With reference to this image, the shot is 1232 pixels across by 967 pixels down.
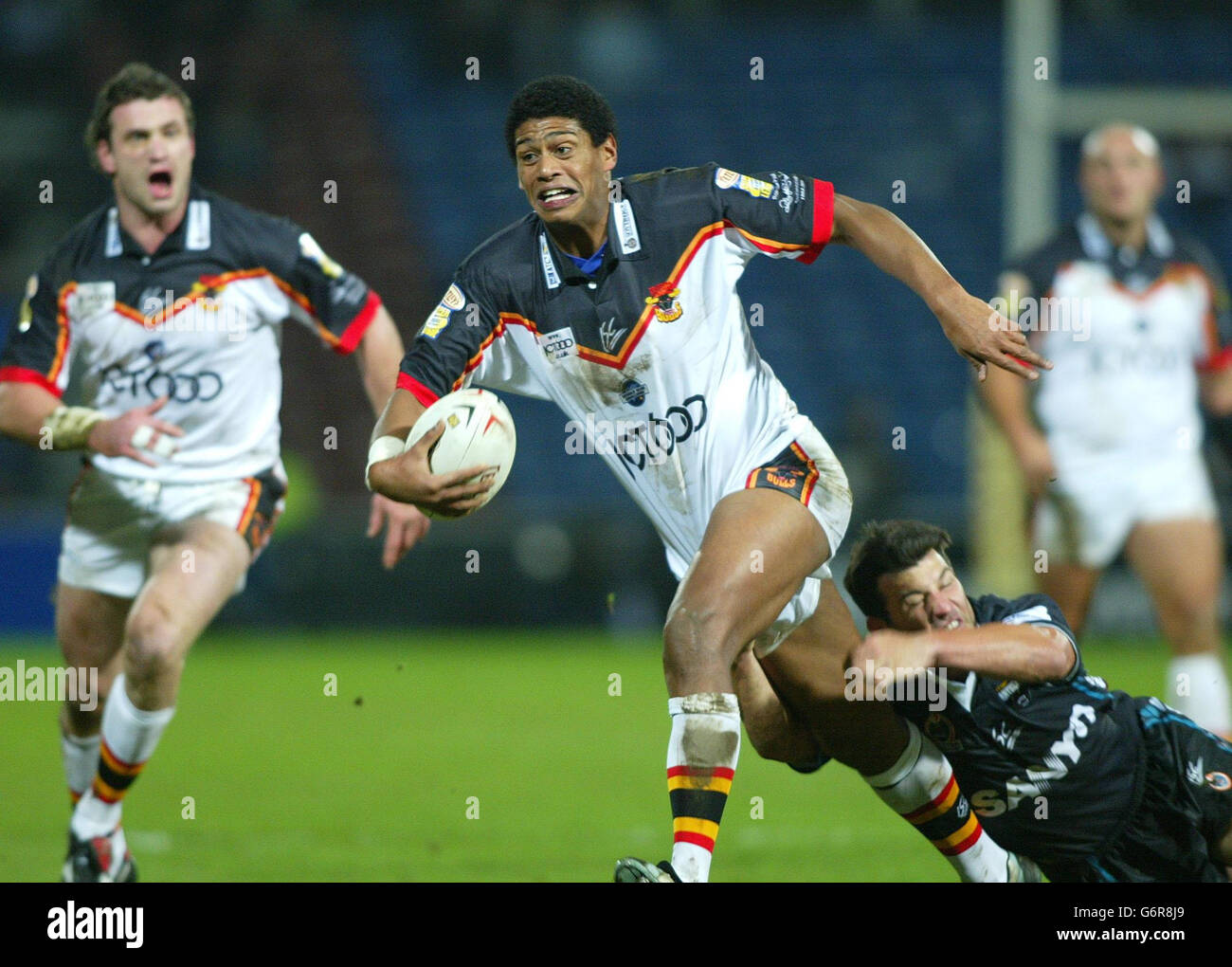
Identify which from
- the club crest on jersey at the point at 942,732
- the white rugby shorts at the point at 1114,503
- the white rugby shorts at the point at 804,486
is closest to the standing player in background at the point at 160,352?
the white rugby shorts at the point at 804,486

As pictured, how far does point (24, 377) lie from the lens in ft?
18.6

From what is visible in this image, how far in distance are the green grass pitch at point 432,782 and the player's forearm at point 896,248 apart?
6.56 feet

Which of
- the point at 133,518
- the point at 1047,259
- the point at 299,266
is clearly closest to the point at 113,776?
the point at 133,518

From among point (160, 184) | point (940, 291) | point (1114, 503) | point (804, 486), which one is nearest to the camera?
point (940, 291)

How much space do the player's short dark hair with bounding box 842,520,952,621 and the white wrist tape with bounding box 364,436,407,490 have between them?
4.19ft

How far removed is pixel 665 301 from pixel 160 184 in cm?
209

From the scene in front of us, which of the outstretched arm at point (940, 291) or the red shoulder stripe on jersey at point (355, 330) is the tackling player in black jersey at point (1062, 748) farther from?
the red shoulder stripe on jersey at point (355, 330)

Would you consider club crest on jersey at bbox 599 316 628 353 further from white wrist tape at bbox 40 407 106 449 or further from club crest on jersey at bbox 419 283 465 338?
white wrist tape at bbox 40 407 106 449

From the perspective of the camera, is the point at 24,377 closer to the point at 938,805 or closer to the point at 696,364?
the point at 696,364

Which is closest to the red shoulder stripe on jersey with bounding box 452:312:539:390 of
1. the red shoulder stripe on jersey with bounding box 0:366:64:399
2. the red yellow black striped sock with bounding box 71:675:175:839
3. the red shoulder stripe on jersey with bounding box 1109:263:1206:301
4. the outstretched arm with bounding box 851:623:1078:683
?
the outstretched arm with bounding box 851:623:1078:683

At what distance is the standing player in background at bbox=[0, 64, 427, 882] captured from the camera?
5680mm

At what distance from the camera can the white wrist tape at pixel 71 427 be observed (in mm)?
5340
